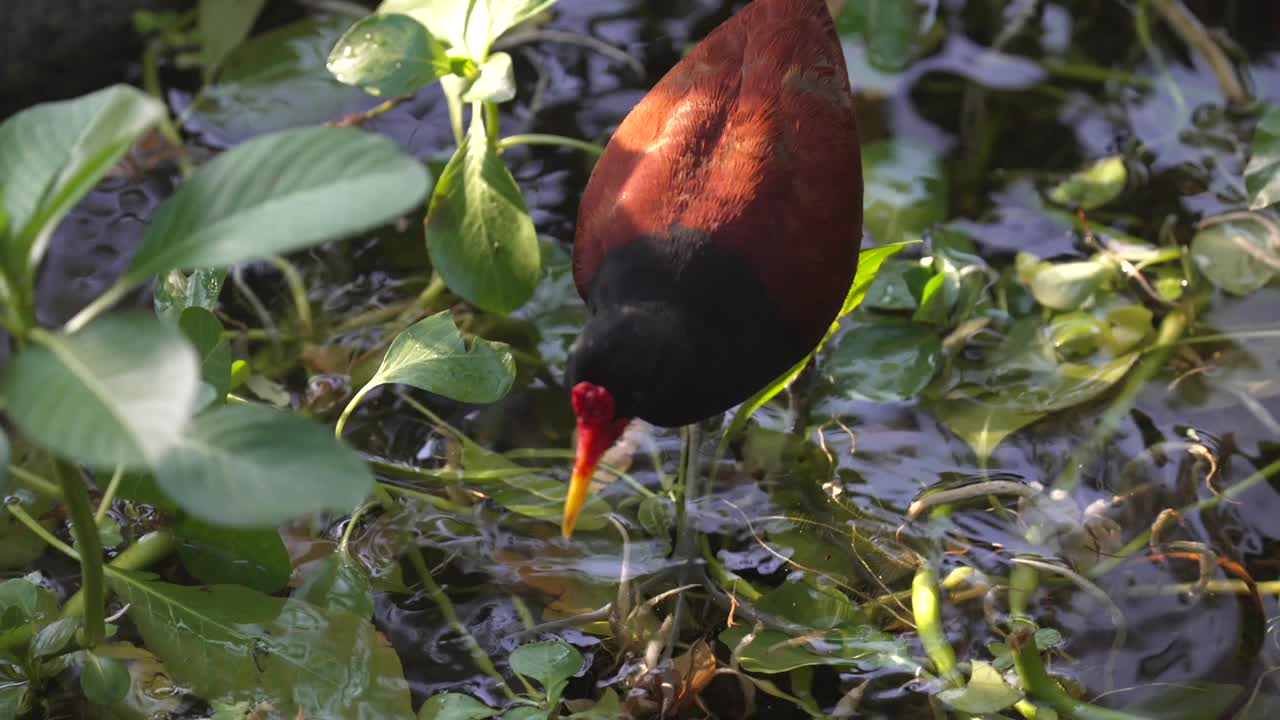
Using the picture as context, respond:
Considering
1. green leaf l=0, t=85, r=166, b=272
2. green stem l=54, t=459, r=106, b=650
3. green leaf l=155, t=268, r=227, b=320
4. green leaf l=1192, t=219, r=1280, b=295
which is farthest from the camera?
green leaf l=1192, t=219, r=1280, b=295

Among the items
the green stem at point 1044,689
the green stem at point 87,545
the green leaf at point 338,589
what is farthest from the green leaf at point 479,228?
the green stem at point 1044,689

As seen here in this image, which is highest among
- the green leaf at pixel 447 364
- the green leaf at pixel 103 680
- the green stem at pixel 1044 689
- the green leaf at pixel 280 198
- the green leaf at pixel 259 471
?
the green leaf at pixel 280 198

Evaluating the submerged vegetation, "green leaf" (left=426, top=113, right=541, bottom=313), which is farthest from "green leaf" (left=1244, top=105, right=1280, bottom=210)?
"green leaf" (left=426, top=113, right=541, bottom=313)

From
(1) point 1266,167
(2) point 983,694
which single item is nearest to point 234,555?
(2) point 983,694

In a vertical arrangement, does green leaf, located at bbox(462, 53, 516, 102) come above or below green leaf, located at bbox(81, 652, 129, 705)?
above

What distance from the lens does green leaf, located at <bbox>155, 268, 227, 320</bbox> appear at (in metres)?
1.40

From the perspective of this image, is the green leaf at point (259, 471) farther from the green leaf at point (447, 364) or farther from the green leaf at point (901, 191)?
the green leaf at point (901, 191)

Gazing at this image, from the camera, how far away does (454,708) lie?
4.39 ft

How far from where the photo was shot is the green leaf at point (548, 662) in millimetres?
1334

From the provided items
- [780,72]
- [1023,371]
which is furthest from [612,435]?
[1023,371]

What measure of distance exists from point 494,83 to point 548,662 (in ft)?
2.11

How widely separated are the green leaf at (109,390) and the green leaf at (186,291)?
1.75ft

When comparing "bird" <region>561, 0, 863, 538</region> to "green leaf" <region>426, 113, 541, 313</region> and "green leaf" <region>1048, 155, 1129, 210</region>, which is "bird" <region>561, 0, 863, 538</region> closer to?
"green leaf" <region>426, 113, 541, 313</region>

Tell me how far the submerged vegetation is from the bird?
0.49 ft
